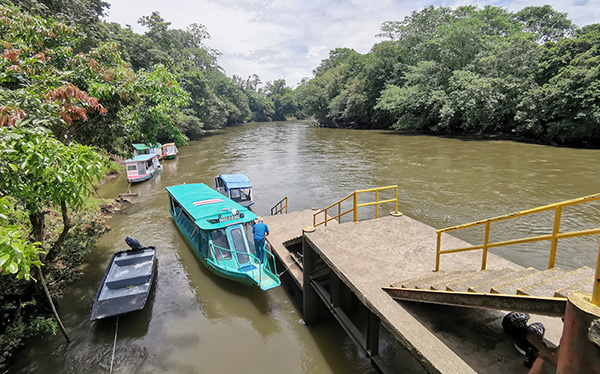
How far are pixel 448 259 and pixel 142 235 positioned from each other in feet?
44.2

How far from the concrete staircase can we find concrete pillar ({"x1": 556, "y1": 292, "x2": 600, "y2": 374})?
0.68m

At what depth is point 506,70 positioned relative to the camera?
33.2 metres

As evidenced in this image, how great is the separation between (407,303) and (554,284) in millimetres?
2341

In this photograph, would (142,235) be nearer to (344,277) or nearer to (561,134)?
(344,277)

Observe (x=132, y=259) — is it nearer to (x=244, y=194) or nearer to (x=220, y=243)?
(x=220, y=243)

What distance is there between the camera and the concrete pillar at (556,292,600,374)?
2197 mm

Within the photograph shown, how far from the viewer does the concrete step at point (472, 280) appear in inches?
170

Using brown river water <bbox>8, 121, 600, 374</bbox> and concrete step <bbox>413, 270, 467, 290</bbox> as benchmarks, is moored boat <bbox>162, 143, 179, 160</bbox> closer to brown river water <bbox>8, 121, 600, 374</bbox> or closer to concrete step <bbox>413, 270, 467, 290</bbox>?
brown river water <bbox>8, 121, 600, 374</bbox>

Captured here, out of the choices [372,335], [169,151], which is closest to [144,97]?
[372,335]

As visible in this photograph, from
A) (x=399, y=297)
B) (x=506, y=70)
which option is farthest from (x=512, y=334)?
(x=506, y=70)

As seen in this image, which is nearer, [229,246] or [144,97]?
[229,246]

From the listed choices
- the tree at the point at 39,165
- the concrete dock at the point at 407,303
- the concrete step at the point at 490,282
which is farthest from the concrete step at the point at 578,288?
the tree at the point at 39,165

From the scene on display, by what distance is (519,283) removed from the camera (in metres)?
3.79

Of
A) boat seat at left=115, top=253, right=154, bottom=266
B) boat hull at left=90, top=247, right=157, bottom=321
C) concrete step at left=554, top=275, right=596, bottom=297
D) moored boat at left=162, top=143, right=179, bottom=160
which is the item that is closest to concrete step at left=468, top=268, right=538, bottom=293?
concrete step at left=554, top=275, right=596, bottom=297
